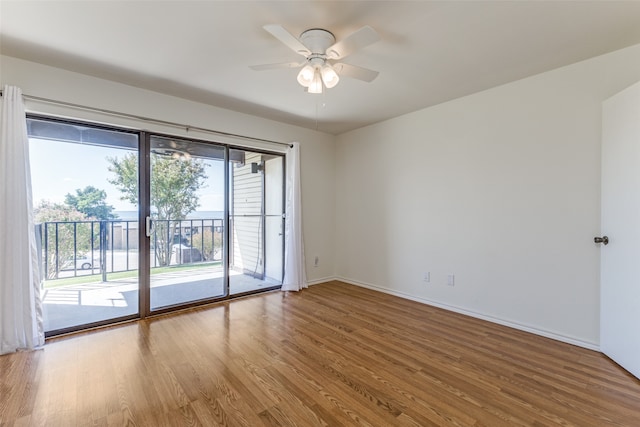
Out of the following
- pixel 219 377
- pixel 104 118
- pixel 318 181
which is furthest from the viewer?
pixel 318 181

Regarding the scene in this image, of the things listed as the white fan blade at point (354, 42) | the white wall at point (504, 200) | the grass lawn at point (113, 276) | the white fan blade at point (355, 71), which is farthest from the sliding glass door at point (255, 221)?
the white fan blade at point (354, 42)

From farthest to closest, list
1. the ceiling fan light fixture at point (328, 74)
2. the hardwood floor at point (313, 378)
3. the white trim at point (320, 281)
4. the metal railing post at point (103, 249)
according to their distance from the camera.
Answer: the white trim at point (320, 281) < the metal railing post at point (103, 249) < the ceiling fan light fixture at point (328, 74) < the hardwood floor at point (313, 378)

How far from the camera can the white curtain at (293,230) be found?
428 cm

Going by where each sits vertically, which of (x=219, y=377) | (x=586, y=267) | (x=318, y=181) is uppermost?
(x=318, y=181)

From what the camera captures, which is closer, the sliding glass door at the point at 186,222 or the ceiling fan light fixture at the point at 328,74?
the ceiling fan light fixture at the point at 328,74

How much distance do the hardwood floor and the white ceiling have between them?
2556mm

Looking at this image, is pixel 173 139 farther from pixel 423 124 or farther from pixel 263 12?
pixel 423 124

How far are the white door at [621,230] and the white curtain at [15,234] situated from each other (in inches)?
191

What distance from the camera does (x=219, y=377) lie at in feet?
6.82

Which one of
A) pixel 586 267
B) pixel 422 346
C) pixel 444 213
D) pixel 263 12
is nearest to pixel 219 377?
pixel 422 346

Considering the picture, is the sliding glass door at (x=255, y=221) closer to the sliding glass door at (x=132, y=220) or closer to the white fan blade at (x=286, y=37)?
the sliding glass door at (x=132, y=220)

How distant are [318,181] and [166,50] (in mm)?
2853

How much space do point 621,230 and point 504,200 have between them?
3.09 feet

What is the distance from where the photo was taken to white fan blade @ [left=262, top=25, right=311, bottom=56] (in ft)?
5.80
